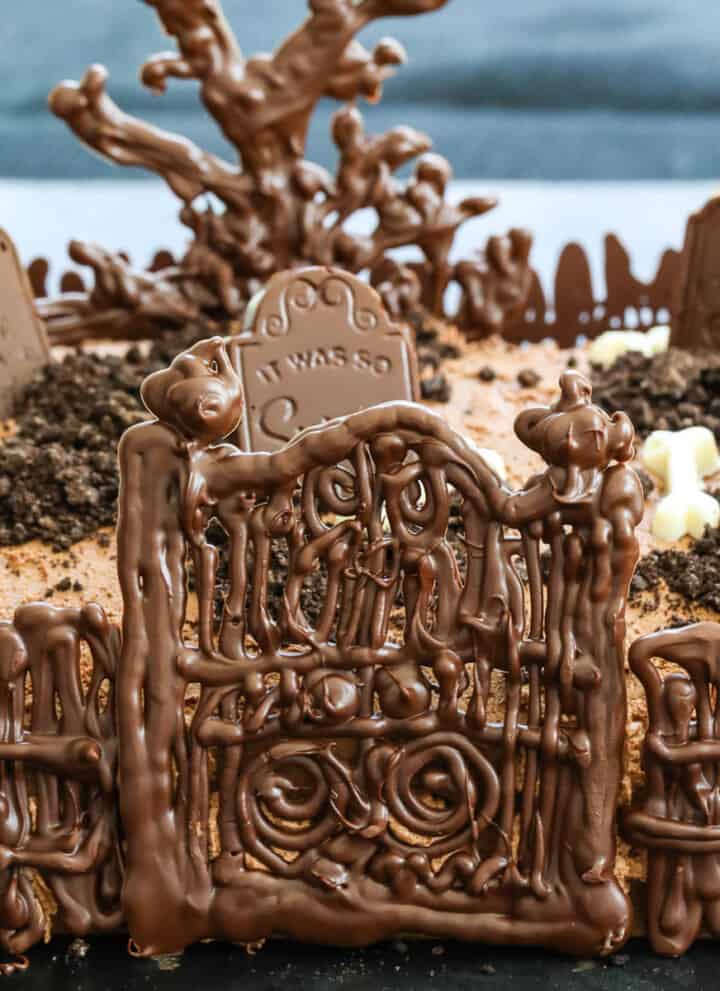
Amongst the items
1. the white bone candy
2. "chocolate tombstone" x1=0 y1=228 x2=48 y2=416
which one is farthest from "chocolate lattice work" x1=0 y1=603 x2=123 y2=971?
the white bone candy

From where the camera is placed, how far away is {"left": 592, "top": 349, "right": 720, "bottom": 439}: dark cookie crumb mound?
289cm

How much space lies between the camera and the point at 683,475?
2.59 m

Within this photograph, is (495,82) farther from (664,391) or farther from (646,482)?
(646,482)

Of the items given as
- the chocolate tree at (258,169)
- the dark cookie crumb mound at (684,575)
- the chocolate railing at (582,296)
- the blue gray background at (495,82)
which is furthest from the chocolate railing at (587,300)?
the dark cookie crumb mound at (684,575)

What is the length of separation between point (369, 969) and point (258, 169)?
227cm

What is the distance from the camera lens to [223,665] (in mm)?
1878

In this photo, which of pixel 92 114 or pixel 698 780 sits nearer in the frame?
pixel 698 780

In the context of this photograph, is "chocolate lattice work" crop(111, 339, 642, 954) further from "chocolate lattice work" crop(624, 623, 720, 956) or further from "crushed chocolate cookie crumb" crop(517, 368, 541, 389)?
"crushed chocolate cookie crumb" crop(517, 368, 541, 389)

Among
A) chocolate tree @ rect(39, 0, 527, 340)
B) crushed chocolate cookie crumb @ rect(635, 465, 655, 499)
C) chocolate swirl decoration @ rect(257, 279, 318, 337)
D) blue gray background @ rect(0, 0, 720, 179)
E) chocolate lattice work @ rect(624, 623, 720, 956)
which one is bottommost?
chocolate lattice work @ rect(624, 623, 720, 956)

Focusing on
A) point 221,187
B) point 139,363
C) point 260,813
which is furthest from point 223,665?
point 221,187

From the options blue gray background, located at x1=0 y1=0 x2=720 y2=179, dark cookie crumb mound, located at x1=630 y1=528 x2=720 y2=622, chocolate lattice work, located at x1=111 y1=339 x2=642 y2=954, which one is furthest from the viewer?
blue gray background, located at x1=0 y1=0 x2=720 y2=179

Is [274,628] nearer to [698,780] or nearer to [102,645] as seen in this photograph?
[102,645]

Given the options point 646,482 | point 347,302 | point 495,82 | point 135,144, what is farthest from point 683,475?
point 495,82

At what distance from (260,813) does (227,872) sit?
0.09m
